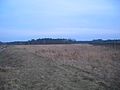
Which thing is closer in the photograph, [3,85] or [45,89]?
[45,89]

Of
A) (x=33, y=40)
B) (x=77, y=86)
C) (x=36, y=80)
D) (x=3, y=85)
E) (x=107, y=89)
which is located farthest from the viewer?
(x=33, y=40)

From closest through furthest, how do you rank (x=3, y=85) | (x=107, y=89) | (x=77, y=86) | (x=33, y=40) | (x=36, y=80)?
(x=107, y=89) < (x=77, y=86) < (x=3, y=85) < (x=36, y=80) < (x=33, y=40)

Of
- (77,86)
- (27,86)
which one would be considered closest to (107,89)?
(77,86)

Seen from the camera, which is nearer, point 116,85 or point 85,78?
point 116,85

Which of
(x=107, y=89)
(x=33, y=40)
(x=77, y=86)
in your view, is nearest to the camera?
(x=107, y=89)

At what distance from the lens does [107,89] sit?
955 cm

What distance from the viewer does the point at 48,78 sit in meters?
12.2

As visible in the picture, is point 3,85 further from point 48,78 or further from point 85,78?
point 85,78

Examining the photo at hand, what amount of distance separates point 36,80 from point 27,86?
4.38ft

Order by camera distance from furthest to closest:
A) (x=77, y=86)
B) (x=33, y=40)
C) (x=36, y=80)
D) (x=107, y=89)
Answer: (x=33, y=40) → (x=36, y=80) → (x=77, y=86) → (x=107, y=89)

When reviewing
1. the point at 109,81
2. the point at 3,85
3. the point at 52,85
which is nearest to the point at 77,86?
the point at 52,85

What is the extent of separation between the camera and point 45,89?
9.89m

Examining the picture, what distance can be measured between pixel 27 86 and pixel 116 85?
4.34 m

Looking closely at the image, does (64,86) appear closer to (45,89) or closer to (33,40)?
(45,89)
